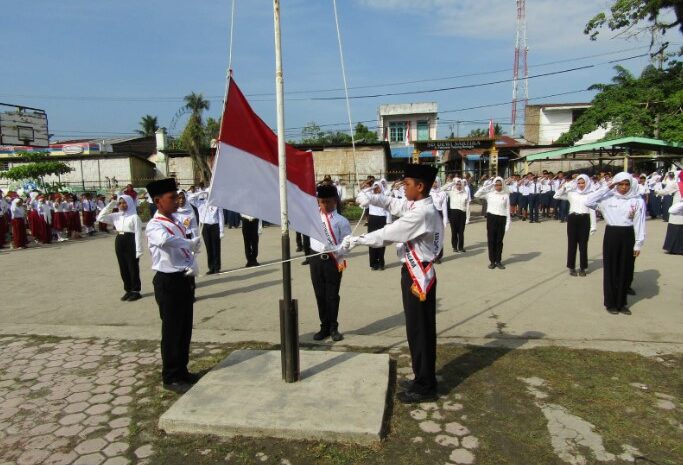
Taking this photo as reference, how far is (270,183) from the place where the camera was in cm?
391

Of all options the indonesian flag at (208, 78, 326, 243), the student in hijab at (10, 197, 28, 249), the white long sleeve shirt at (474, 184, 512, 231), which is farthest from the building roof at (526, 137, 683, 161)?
the student in hijab at (10, 197, 28, 249)

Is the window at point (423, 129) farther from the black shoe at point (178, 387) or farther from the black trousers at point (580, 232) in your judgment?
the black shoe at point (178, 387)

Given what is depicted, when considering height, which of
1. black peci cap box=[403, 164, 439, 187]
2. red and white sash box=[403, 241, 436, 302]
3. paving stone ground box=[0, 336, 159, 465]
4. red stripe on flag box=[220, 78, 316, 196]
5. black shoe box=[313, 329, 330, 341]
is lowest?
paving stone ground box=[0, 336, 159, 465]

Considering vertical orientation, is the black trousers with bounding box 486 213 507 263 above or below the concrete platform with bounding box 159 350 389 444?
above

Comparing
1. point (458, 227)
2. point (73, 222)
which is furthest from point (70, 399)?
point (73, 222)

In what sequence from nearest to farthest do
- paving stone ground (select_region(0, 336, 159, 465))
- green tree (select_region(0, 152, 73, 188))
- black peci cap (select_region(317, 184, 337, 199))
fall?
paving stone ground (select_region(0, 336, 159, 465)) < black peci cap (select_region(317, 184, 337, 199)) < green tree (select_region(0, 152, 73, 188))

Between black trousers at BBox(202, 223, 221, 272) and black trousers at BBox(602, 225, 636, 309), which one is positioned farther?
black trousers at BBox(202, 223, 221, 272)

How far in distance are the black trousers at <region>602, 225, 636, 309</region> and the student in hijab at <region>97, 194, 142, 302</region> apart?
6833mm

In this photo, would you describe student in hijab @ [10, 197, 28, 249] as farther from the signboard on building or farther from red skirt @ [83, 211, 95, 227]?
the signboard on building

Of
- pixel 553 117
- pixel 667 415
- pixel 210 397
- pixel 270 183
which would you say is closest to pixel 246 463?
pixel 210 397

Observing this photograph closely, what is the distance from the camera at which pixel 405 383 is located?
4.30 metres

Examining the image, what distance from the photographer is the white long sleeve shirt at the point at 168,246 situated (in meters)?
4.26

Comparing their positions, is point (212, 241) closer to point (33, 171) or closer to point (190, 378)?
point (190, 378)

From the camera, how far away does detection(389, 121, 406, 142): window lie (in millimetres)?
48469
